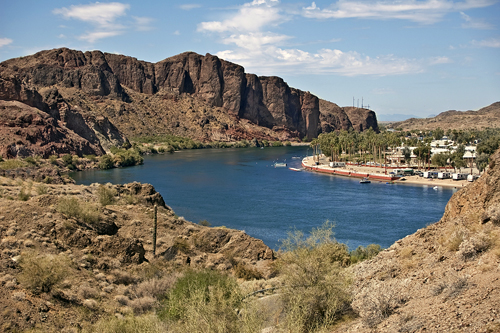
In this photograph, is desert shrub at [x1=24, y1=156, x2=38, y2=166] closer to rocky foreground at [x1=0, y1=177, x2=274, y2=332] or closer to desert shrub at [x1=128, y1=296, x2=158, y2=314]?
rocky foreground at [x1=0, y1=177, x2=274, y2=332]

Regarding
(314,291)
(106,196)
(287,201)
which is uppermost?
(106,196)

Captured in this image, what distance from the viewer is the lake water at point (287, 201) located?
49.4 m

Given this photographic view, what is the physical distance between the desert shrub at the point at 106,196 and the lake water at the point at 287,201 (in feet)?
48.5

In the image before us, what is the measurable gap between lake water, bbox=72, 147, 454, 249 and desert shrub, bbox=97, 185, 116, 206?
48.5 feet

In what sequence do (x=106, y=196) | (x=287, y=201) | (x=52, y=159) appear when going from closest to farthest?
(x=106, y=196) → (x=287, y=201) → (x=52, y=159)

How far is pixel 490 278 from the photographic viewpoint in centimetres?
1238

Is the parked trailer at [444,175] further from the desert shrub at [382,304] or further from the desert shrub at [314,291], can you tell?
the desert shrub at [382,304]

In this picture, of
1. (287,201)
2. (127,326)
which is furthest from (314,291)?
(287,201)

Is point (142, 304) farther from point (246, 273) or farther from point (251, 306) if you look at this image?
point (246, 273)

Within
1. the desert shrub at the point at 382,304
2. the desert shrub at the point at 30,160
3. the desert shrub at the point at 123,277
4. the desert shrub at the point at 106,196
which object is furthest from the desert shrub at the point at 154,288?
the desert shrub at the point at 30,160

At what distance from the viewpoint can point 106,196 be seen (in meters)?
35.4

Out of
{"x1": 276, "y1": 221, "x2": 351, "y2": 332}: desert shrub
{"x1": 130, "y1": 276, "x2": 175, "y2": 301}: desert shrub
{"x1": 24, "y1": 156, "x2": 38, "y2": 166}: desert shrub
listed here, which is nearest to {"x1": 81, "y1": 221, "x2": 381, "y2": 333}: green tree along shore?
{"x1": 276, "y1": 221, "x2": 351, "y2": 332}: desert shrub

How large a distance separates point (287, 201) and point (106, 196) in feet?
114

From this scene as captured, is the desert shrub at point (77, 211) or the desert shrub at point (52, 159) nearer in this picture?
the desert shrub at point (77, 211)
